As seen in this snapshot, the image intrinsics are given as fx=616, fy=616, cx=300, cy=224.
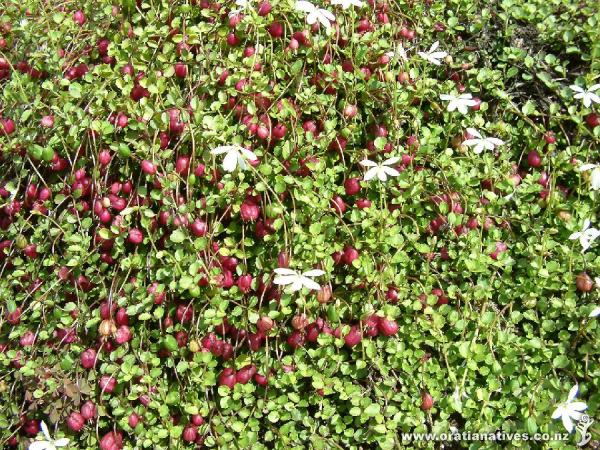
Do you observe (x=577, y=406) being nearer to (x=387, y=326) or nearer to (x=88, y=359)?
(x=387, y=326)

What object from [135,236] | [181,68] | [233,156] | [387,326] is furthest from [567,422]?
[181,68]

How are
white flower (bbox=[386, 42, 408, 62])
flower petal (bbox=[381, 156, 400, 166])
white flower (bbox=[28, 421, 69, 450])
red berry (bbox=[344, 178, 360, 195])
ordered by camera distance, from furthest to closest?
white flower (bbox=[386, 42, 408, 62])
red berry (bbox=[344, 178, 360, 195])
flower petal (bbox=[381, 156, 400, 166])
white flower (bbox=[28, 421, 69, 450])

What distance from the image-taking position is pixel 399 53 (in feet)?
6.79

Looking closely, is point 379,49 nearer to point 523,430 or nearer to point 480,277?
point 480,277

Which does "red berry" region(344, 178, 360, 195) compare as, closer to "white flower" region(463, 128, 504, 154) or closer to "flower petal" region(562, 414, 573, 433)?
"white flower" region(463, 128, 504, 154)

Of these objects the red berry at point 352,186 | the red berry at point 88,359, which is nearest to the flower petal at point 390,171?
the red berry at point 352,186

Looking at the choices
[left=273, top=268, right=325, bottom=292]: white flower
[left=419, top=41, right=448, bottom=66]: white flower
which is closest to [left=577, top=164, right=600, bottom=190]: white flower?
[left=419, top=41, right=448, bottom=66]: white flower

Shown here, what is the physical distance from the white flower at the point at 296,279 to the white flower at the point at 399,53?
858mm

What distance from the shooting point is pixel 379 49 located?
2.10 m

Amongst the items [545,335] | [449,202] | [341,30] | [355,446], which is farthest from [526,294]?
[341,30]

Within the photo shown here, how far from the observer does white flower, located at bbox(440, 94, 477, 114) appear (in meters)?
2.01

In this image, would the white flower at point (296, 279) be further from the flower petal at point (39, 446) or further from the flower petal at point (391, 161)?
the flower petal at point (39, 446)

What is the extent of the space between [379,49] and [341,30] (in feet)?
0.49

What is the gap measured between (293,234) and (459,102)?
0.72 meters
